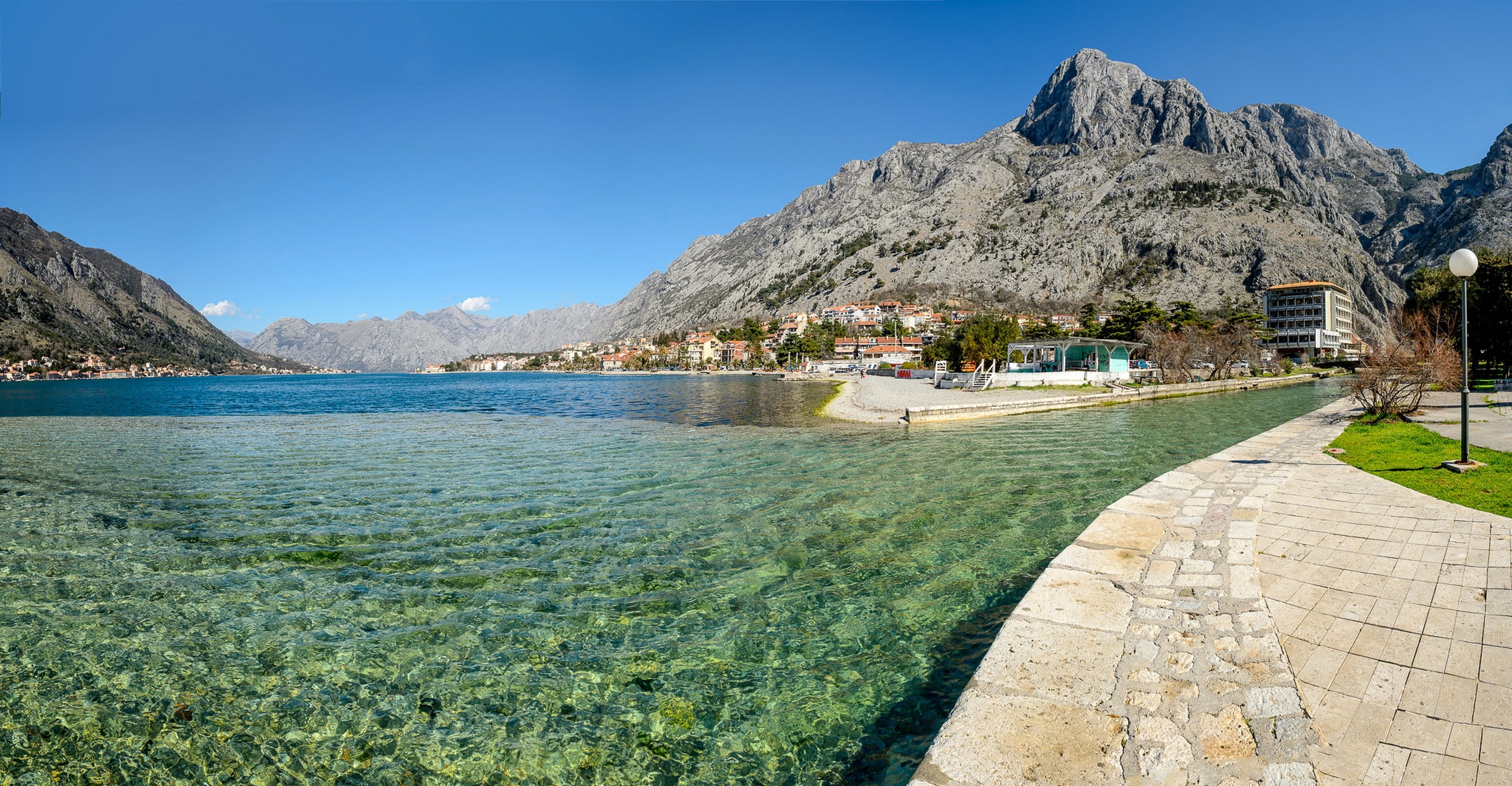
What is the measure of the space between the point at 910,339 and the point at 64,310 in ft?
670

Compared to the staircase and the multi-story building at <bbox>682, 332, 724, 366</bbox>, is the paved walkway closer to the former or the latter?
the staircase

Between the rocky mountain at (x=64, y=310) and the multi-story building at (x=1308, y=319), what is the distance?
225 metres

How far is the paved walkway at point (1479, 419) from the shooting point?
37.3ft

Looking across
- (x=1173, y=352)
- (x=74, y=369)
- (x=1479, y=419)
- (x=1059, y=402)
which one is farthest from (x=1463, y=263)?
(x=74, y=369)

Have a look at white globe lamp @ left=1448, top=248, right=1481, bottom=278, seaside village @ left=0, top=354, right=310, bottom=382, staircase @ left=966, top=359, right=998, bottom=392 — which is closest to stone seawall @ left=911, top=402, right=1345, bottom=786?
white globe lamp @ left=1448, top=248, right=1481, bottom=278

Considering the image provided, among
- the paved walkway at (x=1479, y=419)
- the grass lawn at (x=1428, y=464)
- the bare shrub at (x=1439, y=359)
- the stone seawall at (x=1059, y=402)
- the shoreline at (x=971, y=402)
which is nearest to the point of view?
the grass lawn at (x=1428, y=464)

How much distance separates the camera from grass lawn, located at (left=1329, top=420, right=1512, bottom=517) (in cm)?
715

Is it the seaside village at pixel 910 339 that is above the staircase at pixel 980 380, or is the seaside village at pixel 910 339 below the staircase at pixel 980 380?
above

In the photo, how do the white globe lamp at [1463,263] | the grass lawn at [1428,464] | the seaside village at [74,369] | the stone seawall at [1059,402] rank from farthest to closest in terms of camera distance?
1. the seaside village at [74,369]
2. the stone seawall at [1059,402]
3. the white globe lamp at [1463,263]
4. the grass lawn at [1428,464]

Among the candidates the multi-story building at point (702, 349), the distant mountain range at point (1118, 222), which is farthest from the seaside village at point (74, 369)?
the multi-story building at point (702, 349)

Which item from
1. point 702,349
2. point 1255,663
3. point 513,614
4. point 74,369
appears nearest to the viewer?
point 1255,663

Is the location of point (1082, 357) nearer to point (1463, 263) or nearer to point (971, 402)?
point (971, 402)

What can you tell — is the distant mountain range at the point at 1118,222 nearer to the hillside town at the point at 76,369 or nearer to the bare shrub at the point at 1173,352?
the hillside town at the point at 76,369

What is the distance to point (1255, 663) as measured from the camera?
379 cm
